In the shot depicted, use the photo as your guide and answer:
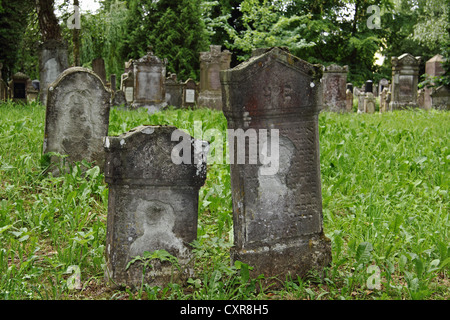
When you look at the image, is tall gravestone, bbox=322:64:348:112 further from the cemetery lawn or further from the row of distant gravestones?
the row of distant gravestones

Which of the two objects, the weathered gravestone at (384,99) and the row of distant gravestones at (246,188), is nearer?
the row of distant gravestones at (246,188)

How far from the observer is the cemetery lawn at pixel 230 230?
3605 mm

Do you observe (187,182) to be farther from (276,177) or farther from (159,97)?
(159,97)

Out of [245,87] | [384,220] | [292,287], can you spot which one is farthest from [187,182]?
[384,220]

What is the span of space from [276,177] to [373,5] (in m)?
29.2

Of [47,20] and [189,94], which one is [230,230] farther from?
[189,94]

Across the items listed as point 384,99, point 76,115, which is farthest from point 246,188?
point 384,99

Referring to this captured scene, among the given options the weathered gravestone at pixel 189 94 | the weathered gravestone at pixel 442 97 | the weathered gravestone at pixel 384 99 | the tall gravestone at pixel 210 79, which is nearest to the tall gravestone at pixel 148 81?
the tall gravestone at pixel 210 79

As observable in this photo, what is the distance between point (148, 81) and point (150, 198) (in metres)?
11.9

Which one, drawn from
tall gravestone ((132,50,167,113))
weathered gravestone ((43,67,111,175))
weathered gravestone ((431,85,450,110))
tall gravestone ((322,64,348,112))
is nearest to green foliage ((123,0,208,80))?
tall gravestone ((132,50,167,113))

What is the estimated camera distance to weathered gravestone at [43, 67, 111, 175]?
6.20 meters

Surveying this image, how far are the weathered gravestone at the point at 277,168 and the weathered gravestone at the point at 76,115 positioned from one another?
3.11m

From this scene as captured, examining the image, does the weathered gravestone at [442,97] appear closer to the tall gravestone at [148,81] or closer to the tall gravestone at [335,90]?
the tall gravestone at [335,90]

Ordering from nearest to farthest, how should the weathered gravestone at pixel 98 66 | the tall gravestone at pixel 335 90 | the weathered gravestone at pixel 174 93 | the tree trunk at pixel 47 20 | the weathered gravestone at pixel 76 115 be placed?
1. the weathered gravestone at pixel 76 115
2. the tree trunk at pixel 47 20
3. the tall gravestone at pixel 335 90
4. the weathered gravestone at pixel 174 93
5. the weathered gravestone at pixel 98 66
